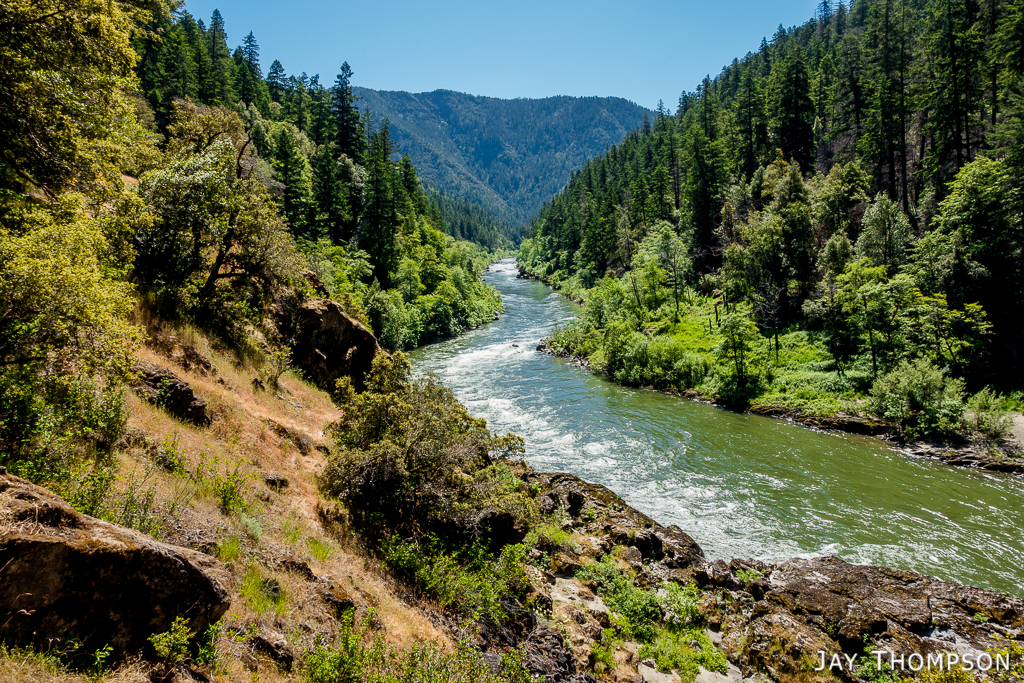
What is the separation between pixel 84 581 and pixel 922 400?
34551mm

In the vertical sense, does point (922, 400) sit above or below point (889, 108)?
below

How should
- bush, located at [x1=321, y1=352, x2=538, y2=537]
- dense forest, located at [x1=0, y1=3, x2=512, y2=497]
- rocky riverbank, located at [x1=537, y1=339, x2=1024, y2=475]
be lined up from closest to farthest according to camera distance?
dense forest, located at [x1=0, y1=3, x2=512, y2=497] → bush, located at [x1=321, y1=352, x2=538, y2=537] → rocky riverbank, located at [x1=537, y1=339, x2=1024, y2=475]

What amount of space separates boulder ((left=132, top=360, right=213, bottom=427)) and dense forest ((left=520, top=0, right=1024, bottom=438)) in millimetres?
30793

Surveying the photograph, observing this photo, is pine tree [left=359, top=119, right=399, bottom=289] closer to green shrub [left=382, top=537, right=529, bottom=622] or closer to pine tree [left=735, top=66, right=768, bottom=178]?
green shrub [left=382, top=537, right=529, bottom=622]

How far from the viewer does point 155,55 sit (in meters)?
51.3

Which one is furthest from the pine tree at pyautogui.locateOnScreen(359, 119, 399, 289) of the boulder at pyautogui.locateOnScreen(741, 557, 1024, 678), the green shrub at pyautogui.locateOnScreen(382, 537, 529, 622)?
the boulder at pyautogui.locateOnScreen(741, 557, 1024, 678)

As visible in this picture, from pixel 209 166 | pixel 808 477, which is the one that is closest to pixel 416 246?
pixel 209 166

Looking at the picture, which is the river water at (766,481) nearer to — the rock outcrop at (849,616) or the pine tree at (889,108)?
the rock outcrop at (849,616)

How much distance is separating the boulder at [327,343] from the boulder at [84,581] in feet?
44.3

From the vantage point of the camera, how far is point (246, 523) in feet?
29.0

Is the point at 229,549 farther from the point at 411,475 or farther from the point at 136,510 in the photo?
the point at 411,475

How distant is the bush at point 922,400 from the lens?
24500mm

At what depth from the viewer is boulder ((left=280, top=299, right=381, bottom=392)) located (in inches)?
758

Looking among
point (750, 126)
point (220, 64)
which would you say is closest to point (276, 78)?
point (220, 64)
